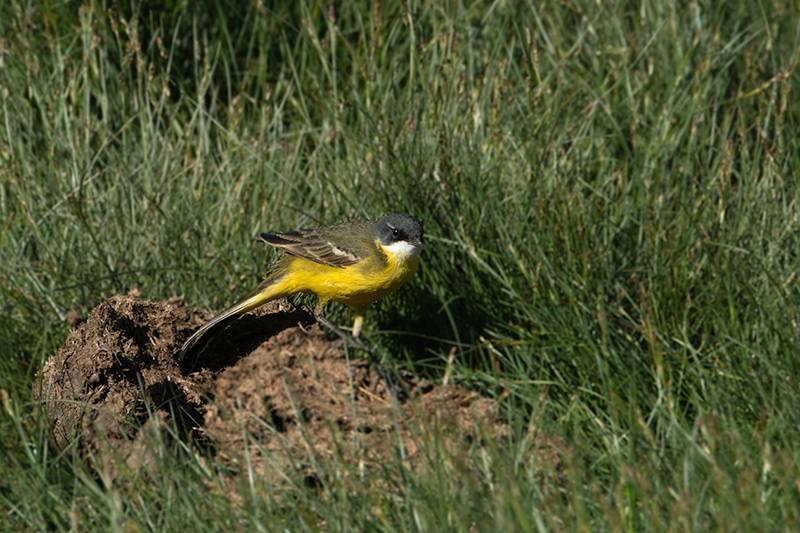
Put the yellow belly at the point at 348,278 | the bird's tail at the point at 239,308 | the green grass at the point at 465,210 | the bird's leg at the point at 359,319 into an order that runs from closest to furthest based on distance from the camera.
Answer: the green grass at the point at 465,210, the bird's tail at the point at 239,308, the yellow belly at the point at 348,278, the bird's leg at the point at 359,319

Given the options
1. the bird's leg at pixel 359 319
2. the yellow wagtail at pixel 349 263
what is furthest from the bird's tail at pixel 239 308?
the bird's leg at pixel 359 319

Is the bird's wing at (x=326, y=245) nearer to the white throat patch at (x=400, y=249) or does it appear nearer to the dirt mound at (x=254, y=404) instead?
the white throat patch at (x=400, y=249)

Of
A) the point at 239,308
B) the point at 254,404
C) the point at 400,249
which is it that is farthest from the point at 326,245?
the point at 254,404

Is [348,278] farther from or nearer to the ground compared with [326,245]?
nearer to the ground

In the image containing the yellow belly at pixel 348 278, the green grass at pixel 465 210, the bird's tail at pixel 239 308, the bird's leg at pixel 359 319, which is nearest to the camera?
the green grass at pixel 465 210

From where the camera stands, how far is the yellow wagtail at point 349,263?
14.7ft

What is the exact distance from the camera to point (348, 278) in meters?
4.49

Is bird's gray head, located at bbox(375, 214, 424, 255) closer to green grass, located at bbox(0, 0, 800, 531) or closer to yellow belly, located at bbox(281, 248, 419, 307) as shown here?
yellow belly, located at bbox(281, 248, 419, 307)

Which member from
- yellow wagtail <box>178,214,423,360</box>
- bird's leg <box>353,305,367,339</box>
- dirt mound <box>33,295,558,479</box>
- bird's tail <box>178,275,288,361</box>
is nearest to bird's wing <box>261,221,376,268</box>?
yellow wagtail <box>178,214,423,360</box>

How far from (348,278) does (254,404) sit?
53.5 inches

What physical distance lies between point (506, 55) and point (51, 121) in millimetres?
3398

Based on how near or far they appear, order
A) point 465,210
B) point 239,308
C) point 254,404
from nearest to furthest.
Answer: point 254,404 → point 239,308 → point 465,210

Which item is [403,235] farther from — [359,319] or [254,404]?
[254,404]

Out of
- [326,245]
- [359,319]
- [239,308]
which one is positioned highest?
[326,245]
